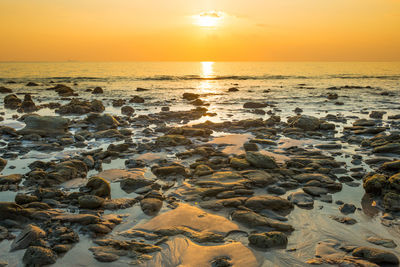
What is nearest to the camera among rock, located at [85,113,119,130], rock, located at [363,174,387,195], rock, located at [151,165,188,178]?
rock, located at [363,174,387,195]

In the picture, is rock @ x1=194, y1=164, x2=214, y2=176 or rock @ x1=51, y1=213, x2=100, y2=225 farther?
rock @ x1=194, y1=164, x2=214, y2=176

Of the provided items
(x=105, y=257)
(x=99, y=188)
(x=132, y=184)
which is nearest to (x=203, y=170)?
(x=132, y=184)

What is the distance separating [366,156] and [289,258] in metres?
6.55

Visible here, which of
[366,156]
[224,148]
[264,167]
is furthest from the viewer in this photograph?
[224,148]

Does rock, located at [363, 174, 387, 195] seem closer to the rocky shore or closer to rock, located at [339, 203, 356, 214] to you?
the rocky shore

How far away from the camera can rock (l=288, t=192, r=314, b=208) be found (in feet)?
20.1

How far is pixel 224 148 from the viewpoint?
1070 cm

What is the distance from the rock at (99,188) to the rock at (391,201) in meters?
5.80

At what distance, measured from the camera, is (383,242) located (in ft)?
15.6

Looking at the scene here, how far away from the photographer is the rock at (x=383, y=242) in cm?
467

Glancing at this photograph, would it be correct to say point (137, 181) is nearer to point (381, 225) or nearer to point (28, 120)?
point (381, 225)

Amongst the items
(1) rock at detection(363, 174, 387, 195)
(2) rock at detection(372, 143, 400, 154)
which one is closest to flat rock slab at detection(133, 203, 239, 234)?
(1) rock at detection(363, 174, 387, 195)

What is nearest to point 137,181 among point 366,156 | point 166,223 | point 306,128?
point 166,223

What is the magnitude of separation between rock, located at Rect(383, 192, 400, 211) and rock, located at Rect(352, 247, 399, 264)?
1876 mm
